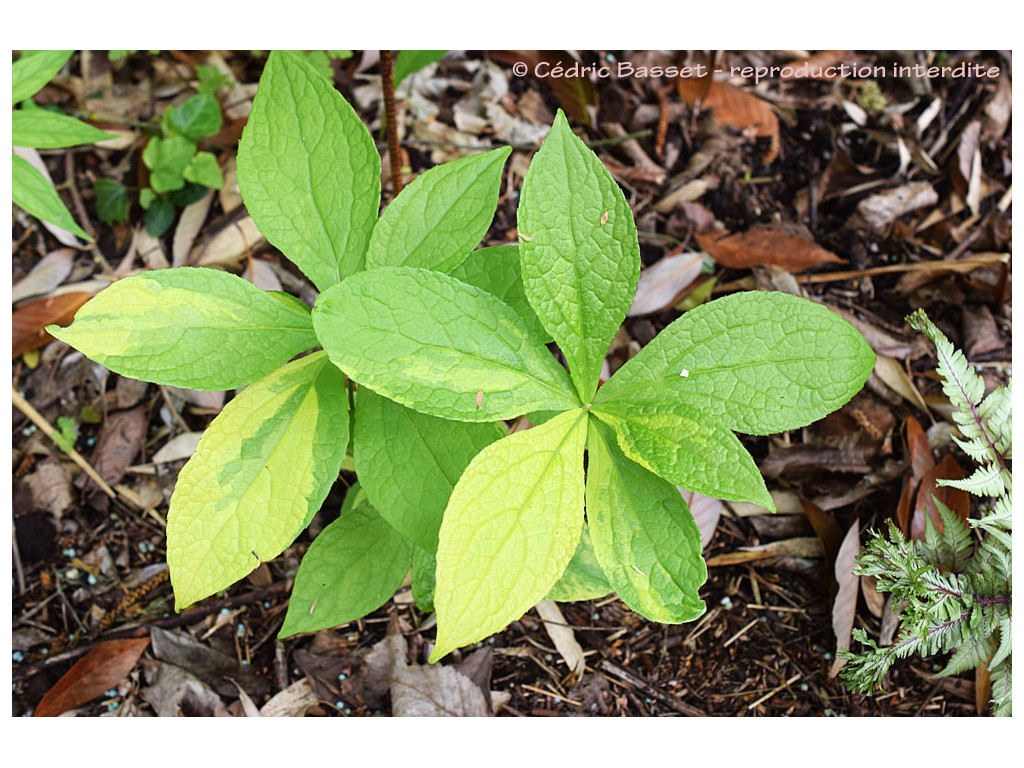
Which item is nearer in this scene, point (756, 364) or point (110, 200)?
point (756, 364)

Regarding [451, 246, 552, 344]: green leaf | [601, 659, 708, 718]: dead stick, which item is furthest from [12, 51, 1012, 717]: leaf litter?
[451, 246, 552, 344]: green leaf

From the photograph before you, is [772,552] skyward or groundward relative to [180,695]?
skyward

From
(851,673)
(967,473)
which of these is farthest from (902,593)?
(967,473)

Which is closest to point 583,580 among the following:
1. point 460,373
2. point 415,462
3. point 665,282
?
point 415,462

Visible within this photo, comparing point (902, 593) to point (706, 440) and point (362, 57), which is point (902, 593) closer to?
point (706, 440)

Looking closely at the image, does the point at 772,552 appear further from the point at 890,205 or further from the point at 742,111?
the point at 742,111

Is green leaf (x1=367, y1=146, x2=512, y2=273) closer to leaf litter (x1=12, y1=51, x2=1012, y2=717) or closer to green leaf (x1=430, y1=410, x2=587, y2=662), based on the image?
green leaf (x1=430, y1=410, x2=587, y2=662)
